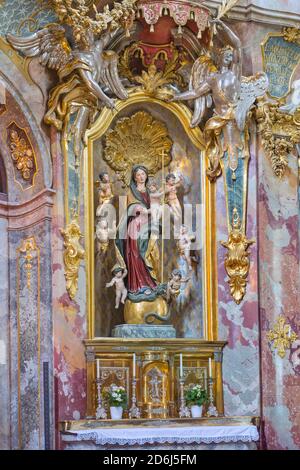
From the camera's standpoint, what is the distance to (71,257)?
1661 centimetres

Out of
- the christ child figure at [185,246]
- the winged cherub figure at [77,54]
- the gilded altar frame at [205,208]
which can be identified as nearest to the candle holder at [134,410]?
the gilded altar frame at [205,208]

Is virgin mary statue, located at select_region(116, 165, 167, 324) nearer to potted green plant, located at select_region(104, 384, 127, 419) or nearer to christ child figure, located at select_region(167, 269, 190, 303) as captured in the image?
christ child figure, located at select_region(167, 269, 190, 303)

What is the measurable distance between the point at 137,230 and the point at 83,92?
6.51ft

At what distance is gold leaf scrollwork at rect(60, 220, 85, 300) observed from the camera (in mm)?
16562

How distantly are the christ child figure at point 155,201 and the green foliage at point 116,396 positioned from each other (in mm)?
2330

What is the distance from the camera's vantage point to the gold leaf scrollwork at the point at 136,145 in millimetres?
17609

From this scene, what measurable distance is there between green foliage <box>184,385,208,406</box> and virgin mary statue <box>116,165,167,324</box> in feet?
3.43

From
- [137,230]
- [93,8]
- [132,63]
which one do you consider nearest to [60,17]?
[93,8]

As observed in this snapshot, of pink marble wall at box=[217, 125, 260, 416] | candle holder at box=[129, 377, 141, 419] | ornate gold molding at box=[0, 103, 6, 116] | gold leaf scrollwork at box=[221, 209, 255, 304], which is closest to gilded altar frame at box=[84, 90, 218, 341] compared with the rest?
pink marble wall at box=[217, 125, 260, 416]

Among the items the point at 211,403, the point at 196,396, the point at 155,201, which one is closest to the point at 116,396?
the point at 196,396

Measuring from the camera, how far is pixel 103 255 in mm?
17281

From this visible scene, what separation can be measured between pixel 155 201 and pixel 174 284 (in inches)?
45.0

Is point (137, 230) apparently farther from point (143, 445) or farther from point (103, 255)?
point (143, 445)

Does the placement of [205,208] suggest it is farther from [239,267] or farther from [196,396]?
[196,396]
